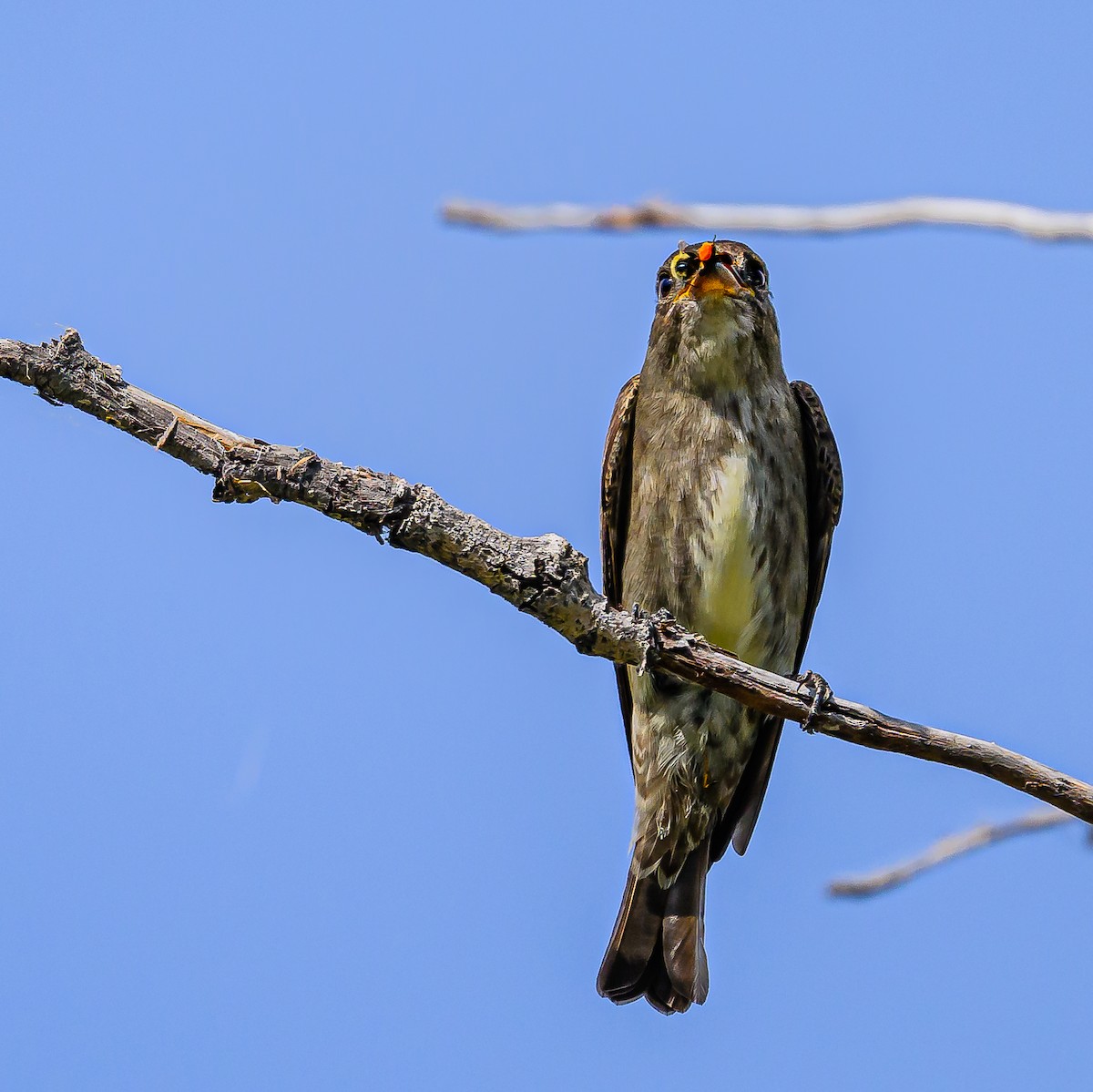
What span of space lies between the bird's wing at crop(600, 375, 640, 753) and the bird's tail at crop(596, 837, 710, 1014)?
118cm

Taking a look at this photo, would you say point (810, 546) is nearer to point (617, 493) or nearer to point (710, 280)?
point (617, 493)

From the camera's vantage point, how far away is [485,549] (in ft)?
15.8

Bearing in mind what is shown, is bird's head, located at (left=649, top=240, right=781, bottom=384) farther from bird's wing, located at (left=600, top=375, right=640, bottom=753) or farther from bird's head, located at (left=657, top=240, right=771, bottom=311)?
bird's wing, located at (left=600, top=375, right=640, bottom=753)

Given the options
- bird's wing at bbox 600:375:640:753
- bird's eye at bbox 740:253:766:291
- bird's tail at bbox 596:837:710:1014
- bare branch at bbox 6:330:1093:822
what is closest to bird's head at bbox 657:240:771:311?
bird's eye at bbox 740:253:766:291

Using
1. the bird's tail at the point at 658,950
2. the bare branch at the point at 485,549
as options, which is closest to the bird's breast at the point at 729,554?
the bird's tail at the point at 658,950

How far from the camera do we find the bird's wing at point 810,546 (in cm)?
734

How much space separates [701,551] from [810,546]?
92 centimetres

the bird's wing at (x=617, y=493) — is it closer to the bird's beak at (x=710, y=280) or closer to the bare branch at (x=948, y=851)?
the bird's beak at (x=710, y=280)

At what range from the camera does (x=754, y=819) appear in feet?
24.8

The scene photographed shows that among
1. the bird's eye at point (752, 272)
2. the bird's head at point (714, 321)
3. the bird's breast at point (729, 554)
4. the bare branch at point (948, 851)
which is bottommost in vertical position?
the bare branch at point (948, 851)

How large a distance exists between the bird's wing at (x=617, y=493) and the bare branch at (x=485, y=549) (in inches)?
86.4

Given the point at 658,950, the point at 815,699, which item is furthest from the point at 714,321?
the point at 658,950

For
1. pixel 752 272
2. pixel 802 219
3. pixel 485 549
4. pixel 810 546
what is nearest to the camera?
pixel 802 219

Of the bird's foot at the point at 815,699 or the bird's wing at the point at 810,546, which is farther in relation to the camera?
the bird's wing at the point at 810,546
